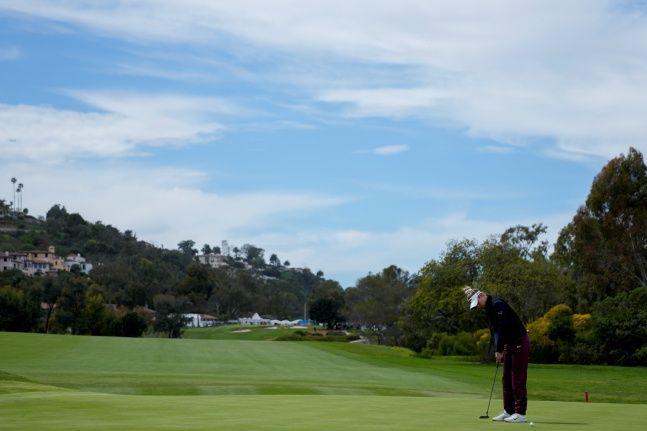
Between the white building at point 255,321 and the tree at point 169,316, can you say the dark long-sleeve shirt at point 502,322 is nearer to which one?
the tree at point 169,316

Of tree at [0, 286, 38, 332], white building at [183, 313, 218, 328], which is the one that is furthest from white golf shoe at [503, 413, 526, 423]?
white building at [183, 313, 218, 328]

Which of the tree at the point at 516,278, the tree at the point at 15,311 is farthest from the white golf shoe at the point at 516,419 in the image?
the tree at the point at 15,311

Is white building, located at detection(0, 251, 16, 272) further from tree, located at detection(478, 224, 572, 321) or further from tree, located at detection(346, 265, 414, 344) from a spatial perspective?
tree, located at detection(478, 224, 572, 321)

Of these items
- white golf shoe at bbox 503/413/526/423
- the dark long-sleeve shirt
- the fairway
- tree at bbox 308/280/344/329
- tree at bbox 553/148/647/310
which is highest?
tree at bbox 553/148/647/310

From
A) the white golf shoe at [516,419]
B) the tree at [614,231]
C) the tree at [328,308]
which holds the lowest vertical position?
the white golf shoe at [516,419]

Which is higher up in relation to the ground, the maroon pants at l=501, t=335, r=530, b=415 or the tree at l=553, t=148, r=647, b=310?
the tree at l=553, t=148, r=647, b=310

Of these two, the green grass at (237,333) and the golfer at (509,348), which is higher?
the golfer at (509,348)

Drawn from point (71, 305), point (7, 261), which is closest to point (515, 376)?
point (71, 305)

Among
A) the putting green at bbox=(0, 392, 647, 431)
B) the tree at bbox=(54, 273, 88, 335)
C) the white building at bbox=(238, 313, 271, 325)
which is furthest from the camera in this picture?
the white building at bbox=(238, 313, 271, 325)

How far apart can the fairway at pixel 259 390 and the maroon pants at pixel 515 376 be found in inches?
17.7

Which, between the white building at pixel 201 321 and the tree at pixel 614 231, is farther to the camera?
the white building at pixel 201 321

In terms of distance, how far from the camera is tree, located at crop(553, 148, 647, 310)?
73000mm

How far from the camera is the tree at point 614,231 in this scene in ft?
240

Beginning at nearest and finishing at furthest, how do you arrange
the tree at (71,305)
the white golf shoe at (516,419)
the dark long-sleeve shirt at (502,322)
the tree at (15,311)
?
1. the white golf shoe at (516,419)
2. the dark long-sleeve shirt at (502,322)
3. the tree at (15,311)
4. the tree at (71,305)
